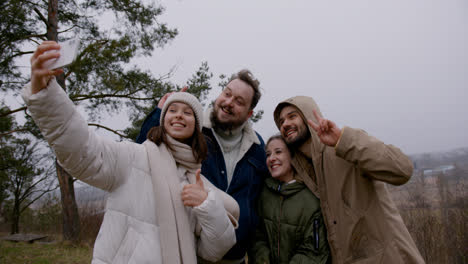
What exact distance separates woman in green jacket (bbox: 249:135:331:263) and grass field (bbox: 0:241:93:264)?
5.85 meters

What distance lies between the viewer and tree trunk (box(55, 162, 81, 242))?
27.0 ft

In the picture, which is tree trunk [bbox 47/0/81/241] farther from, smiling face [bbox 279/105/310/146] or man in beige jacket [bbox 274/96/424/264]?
man in beige jacket [bbox 274/96/424/264]

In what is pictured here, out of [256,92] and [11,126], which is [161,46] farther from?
[256,92]

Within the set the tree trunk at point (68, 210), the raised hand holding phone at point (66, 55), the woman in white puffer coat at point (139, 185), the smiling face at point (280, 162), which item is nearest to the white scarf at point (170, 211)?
the woman in white puffer coat at point (139, 185)

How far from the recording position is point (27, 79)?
734 centimetres

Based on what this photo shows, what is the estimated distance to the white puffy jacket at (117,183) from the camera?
4.09ft

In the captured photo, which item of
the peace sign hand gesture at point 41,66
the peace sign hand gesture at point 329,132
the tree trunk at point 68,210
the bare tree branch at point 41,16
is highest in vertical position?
the bare tree branch at point 41,16

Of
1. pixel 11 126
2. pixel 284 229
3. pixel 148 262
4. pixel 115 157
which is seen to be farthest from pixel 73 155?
pixel 11 126

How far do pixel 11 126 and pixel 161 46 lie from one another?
447 cm

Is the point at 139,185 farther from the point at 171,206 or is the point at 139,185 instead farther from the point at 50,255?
the point at 50,255

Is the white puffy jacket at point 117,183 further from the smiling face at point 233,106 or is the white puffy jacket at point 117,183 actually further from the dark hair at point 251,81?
the dark hair at point 251,81

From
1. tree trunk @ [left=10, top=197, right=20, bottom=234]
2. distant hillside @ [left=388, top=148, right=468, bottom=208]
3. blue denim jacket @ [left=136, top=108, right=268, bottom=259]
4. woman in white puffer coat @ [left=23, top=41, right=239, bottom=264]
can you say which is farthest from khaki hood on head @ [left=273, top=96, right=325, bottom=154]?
tree trunk @ [left=10, top=197, right=20, bottom=234]

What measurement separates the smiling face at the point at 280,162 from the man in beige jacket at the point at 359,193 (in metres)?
0.19

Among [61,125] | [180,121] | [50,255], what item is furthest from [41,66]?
[50,255]
